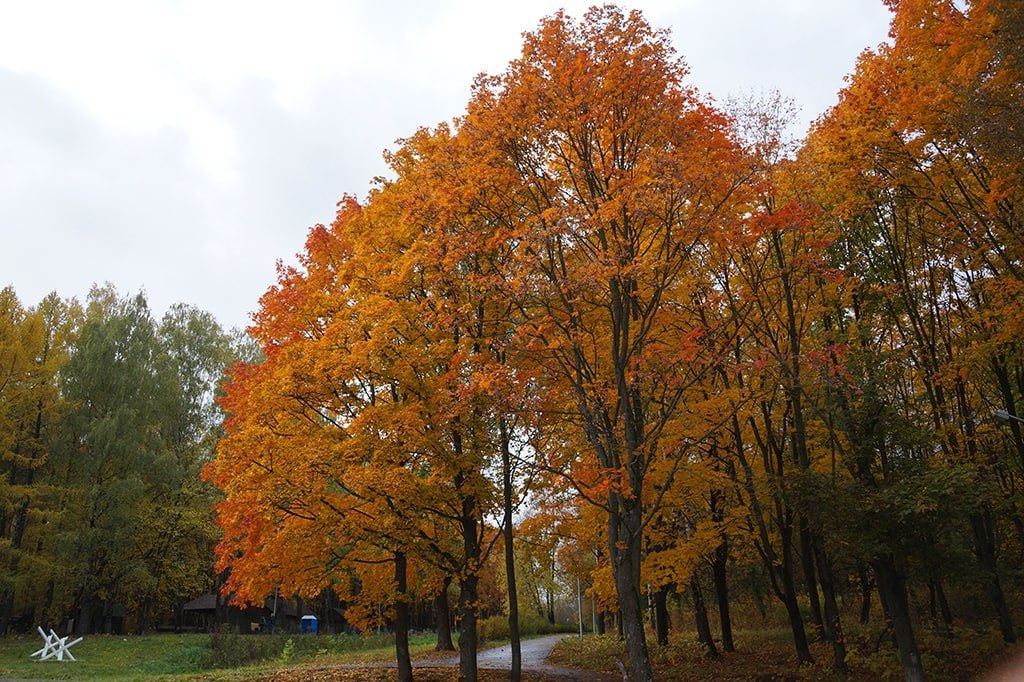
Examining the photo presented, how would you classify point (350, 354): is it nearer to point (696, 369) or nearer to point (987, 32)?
point (696, 369)

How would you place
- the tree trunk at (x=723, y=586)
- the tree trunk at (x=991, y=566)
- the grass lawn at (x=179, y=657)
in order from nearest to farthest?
the tree trunk at (x=991, y=566), the tree trunk at (x=723, y=586), the grass lawn at (x=179, y=657)

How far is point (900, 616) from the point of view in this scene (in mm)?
11422

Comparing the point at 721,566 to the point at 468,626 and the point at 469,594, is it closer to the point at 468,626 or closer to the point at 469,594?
the point at 468,626

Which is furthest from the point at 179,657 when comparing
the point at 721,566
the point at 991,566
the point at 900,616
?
the point at 991,566

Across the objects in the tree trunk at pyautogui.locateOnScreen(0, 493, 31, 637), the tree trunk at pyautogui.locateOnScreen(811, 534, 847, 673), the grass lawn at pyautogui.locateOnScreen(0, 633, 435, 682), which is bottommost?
the grass lawn at pyautogui.locateOnScreen(0, 633, 435, 682)

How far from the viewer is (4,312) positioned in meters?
27.8

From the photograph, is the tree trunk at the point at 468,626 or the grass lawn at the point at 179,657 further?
the grass lawn at the point at 179,657

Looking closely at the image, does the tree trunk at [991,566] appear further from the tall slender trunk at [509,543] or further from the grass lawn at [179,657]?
the grass lawn at [179,657]

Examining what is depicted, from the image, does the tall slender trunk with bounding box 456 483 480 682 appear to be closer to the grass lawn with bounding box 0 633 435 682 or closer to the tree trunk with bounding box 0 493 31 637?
the grass lawn with bounding box 0 633 435 682

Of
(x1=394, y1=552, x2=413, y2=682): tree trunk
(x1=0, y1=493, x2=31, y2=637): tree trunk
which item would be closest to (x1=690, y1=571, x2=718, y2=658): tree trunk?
(x1=394, y1=552, x2=413, y2=682): tree trunk

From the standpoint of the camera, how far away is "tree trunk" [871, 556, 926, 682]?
11.2m

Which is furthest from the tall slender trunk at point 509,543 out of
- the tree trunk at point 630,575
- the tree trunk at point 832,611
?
the tree trunk at point 832,611

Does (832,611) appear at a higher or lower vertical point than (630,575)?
lower

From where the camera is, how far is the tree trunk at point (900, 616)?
36.8 feet
